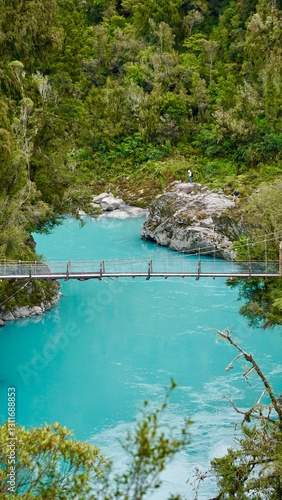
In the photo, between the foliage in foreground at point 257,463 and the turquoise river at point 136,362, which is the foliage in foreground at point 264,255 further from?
the foliage in foreground at point 257,463

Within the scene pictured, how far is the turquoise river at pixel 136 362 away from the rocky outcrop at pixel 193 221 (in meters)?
3.39

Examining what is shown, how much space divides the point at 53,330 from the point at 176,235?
8.78 metres

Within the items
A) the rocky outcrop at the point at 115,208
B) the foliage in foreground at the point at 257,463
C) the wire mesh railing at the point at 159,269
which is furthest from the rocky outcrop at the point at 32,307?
the foliage in foreground at the point at 257,463

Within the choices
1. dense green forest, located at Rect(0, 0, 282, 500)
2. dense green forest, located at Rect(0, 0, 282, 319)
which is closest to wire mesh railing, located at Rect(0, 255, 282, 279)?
dense green forest, located at Rect(0, 0, 282, 500)

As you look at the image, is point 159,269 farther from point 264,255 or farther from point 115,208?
point 115,208

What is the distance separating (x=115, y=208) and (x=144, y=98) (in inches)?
238

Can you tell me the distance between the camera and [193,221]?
2572 centimetres

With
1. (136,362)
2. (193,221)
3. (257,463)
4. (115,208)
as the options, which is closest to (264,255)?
(136,362)

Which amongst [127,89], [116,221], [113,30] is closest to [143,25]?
[113,30]

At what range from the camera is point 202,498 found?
10664 millimetres

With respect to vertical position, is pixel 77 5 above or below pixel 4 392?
above

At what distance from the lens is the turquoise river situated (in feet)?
42.8

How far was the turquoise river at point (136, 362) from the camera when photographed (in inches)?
513

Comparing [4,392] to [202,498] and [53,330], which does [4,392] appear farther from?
[202,498]
